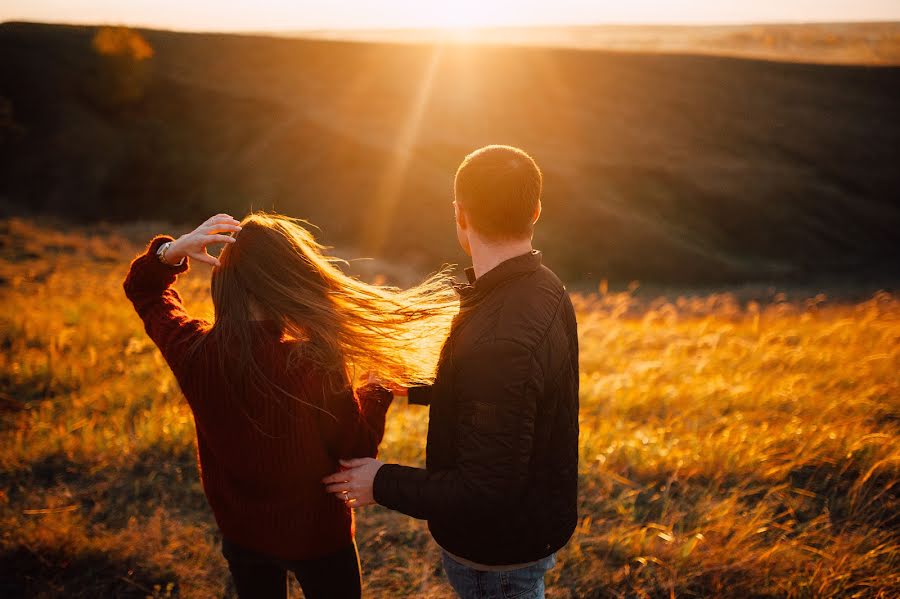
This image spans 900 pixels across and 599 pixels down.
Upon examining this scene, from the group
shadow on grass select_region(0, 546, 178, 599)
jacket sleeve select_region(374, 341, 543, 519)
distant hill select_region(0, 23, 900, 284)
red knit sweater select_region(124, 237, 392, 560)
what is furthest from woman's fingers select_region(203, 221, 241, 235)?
distant hill select_region(0, 23, 900, 284)

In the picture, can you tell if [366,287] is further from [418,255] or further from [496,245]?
[418,255]

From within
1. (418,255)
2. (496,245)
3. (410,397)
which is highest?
(496,245)

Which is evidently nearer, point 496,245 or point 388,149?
point 496,245

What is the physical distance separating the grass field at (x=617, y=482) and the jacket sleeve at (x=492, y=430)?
5.93ft

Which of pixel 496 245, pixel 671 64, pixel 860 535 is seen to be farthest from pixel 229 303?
pixel 671 64

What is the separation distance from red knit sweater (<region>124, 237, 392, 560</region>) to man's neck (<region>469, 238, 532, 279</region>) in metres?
0.65

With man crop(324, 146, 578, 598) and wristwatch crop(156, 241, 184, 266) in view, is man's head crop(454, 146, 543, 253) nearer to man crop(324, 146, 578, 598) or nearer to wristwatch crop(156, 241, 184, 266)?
man crop(324, 146, 578, 598)

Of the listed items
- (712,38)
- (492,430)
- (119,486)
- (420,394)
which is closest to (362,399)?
(420,394)

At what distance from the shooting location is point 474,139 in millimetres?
37344

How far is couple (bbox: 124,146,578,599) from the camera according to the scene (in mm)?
1594

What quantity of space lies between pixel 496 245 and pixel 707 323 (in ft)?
29.0

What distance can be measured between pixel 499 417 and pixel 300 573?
112 centimetres

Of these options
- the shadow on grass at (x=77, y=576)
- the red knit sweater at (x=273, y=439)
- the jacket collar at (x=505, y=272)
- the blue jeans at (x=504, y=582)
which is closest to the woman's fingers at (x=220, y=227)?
the red knit sweater at (x=273, y=439)

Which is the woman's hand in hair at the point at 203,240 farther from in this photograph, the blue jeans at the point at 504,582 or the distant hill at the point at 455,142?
the distant hill at the point at 455,142
